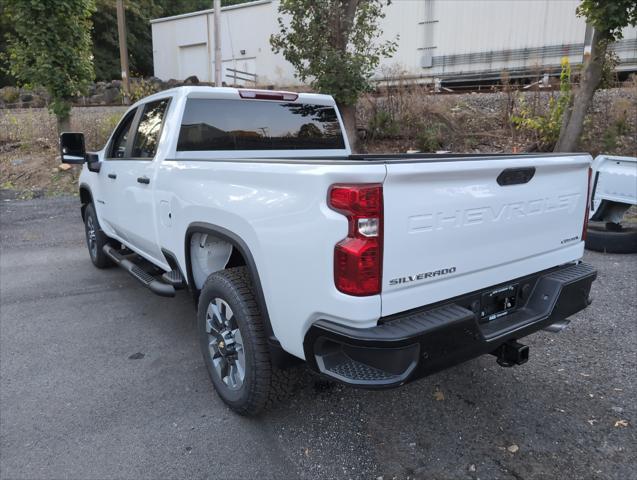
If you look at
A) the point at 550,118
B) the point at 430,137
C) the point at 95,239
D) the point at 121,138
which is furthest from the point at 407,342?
the point at 550,118

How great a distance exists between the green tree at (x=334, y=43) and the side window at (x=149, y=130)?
6.12 m

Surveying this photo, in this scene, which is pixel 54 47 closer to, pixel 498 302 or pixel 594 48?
pixel 594 48

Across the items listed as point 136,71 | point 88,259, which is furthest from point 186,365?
point 136,71

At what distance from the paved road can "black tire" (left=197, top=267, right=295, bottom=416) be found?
7.2 inches

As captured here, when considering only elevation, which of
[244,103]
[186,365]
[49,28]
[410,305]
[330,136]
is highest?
[49,28]

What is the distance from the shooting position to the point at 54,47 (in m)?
10.6

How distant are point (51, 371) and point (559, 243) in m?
3.55

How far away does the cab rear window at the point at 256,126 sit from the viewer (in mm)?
3803

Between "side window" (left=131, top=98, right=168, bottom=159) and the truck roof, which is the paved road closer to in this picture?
"side window" (left=131, top=98, right=168, bottom=159)

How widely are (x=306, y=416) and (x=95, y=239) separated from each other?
158 inches

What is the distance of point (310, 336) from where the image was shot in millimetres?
2256

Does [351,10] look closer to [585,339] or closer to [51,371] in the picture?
[585,339]

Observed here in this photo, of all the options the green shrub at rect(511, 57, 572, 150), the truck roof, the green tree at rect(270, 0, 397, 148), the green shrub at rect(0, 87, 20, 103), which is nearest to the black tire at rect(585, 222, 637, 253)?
the truck roof

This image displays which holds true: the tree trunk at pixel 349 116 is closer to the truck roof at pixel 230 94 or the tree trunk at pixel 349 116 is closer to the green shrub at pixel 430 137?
the green shrub at pixel 430 137
